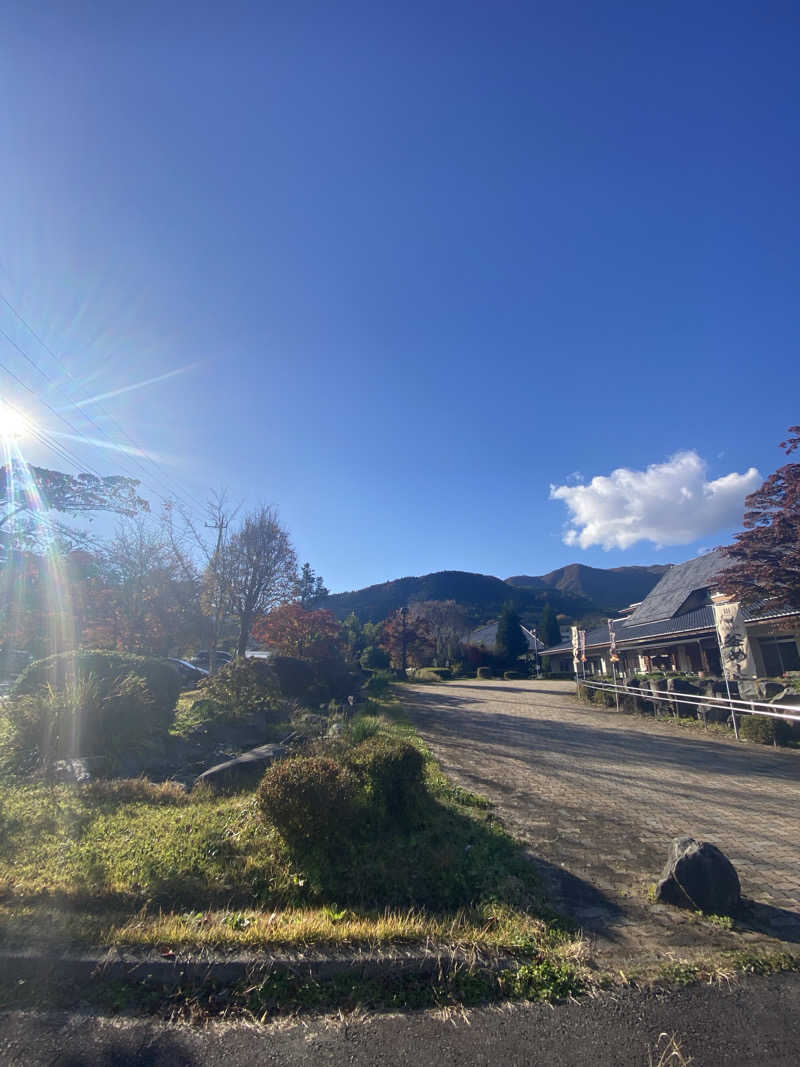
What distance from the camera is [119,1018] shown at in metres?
2.80

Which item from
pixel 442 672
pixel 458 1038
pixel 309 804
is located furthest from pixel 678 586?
pixel 458 1038

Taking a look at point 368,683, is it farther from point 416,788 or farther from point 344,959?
point 344,959

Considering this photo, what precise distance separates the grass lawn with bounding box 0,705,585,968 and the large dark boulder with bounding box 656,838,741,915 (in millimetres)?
1064

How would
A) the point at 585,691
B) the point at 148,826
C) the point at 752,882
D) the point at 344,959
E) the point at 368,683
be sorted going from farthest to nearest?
the point at 368,683
the point at 585,691
the point at 148,826
the point at 752,882
the point at 344,959

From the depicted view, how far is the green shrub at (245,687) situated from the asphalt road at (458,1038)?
9.07 m

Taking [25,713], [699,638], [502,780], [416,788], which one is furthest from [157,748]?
[699,638]

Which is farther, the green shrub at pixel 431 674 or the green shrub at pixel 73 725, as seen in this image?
the green shrub at pixel 431 674

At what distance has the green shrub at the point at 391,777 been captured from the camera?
223 inches

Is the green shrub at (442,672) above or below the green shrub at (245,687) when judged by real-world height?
above

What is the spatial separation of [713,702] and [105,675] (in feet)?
49.1

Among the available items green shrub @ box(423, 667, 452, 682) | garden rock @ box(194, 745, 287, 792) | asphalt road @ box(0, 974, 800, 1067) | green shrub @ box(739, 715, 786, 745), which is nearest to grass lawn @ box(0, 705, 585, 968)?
asphalt road @ box(0, 974, 800, 1067)

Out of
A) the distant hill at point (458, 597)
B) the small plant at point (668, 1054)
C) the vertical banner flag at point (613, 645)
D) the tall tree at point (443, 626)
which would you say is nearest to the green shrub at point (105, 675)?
the small plant at point (668, 1054)

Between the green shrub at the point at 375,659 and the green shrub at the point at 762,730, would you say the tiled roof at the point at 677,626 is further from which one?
the green shrub at the point at 375,659

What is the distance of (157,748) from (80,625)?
39.1ft
